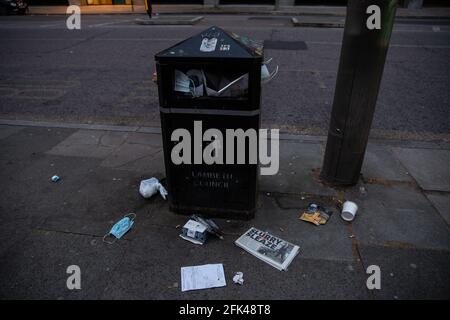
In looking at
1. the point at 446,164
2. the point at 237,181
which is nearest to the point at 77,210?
the point at 237,181

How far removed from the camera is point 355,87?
3043 mm

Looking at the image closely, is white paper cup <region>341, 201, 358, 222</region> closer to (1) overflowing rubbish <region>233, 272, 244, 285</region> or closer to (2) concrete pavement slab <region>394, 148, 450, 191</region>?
(2) concrete pavement slab <region>394, 148, 450, 191</region>

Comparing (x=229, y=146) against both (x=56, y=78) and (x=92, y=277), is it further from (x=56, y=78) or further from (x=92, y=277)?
(x=56, y=78)

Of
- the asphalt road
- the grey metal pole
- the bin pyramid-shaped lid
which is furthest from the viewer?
the asphalt road

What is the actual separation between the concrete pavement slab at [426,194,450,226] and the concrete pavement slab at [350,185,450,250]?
0.06 metres

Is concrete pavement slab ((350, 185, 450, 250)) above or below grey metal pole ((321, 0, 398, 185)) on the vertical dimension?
below

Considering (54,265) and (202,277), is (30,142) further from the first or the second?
(202,277)

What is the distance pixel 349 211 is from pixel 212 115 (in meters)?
1.60

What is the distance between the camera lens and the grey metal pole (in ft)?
9.19

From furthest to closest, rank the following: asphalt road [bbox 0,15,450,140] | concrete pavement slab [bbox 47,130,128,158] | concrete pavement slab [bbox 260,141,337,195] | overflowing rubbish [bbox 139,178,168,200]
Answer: asphalt road [bbox 0,15,450,140], concrete pavement slab [bbox 47,130,128,158], concrete pavement slab [bbox 260,141,337,195], overflowing rubbish [bbox 139,178,168,200]

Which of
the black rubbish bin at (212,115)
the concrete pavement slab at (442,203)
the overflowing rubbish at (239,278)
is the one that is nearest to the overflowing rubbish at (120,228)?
the black rubbish bin at (212,115)

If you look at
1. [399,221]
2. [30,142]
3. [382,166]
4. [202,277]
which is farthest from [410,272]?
[30,142]

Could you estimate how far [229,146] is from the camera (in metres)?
2.73

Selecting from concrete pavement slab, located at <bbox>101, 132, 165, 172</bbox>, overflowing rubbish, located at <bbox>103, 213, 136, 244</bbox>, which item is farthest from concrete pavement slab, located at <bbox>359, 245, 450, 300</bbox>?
concrete pavement slab, located at <bbox>101, 132, 165, 172</bbox>
